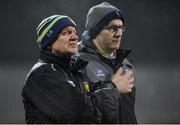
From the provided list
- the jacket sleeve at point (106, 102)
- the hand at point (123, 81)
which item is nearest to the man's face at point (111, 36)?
the hand at point (123, 81)

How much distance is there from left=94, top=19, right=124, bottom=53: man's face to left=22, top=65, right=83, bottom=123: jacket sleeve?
0.42m

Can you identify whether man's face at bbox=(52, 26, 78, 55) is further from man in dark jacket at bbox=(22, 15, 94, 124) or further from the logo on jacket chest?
the logo on jacket chest

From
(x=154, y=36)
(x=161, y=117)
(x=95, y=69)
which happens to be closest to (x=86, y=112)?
(x=95, y=69)

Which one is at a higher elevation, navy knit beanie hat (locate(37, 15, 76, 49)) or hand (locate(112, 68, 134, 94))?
navy knit beanie hat (locate(37, 15, 76, 49))

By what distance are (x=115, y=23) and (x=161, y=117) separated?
2.98 meters

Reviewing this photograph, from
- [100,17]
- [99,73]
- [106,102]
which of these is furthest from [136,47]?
[106,102]

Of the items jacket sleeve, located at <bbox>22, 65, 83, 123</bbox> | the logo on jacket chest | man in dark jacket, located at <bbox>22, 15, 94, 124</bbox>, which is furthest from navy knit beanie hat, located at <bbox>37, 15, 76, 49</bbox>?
the logo on jacket chest

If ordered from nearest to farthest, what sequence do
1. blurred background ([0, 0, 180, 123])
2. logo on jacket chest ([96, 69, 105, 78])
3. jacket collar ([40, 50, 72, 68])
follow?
jacket collar ([40, 50, 72, 68]) < logo on jacket chest ([96, 69, 105, 78]) < blurred background ([0, 0, 180, 123])

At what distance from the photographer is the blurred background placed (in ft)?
15.8

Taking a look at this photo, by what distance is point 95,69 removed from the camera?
1858 mm

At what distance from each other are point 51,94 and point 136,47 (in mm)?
3518

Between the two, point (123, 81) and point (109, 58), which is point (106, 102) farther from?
point (109, 58)

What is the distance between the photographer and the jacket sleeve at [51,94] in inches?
60.3

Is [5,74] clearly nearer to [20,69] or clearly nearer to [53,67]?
[20,69]
